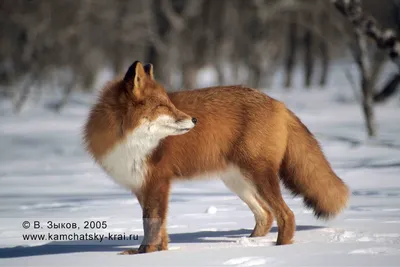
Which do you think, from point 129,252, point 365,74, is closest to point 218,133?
point 129,252

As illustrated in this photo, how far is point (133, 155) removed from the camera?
5.55 meters

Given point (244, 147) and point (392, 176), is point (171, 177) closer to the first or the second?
point (244, 147)

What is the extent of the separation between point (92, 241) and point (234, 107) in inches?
71.6

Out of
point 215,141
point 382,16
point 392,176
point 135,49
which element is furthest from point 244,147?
point 135,49

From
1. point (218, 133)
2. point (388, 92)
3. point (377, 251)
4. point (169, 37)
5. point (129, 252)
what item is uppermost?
point (218, 133)

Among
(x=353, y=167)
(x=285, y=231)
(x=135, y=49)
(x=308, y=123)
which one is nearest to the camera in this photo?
(x=285, y=231)

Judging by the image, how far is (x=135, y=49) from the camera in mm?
53125

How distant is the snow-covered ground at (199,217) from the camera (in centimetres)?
513

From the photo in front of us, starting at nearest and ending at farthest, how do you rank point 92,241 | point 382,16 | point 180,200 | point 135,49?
point 92,241 → point 180,200 → point 382,16 → point 135,49

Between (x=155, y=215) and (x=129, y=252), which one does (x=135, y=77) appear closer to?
(x=155, y=215)

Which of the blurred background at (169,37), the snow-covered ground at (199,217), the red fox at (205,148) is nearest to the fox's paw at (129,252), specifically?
the red fox at (205,148)

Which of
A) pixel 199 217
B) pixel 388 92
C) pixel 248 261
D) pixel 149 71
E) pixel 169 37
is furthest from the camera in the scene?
pixel 169 37

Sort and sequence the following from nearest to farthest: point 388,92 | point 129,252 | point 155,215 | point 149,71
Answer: point 129,252, point 155,215, point 149,71, point 388,92

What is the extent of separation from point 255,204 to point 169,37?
22226mm
